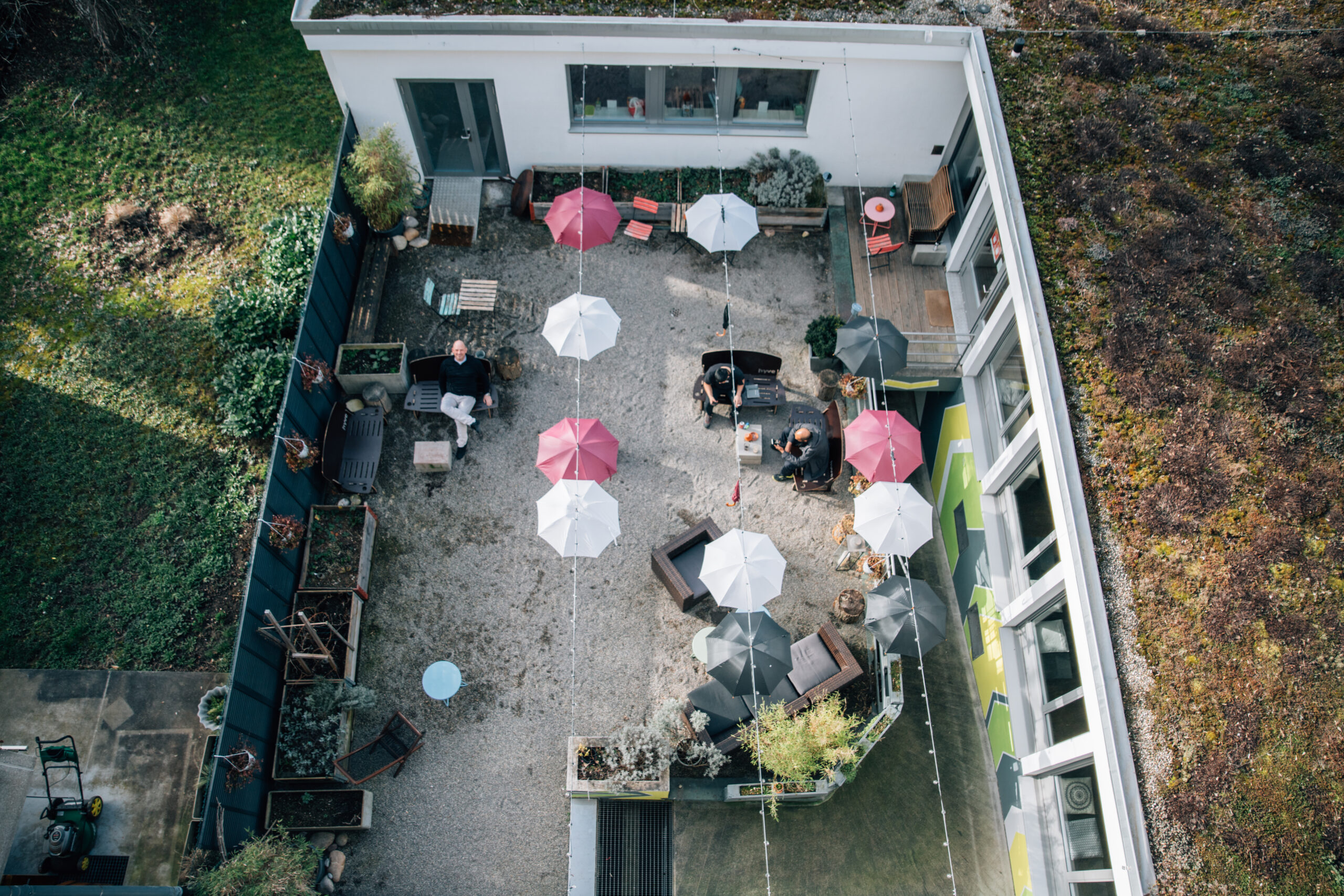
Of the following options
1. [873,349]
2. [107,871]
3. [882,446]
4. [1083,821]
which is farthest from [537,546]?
[1083,821]

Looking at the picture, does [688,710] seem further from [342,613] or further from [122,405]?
[122,405]

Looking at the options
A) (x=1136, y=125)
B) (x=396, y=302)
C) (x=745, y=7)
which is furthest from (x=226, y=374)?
(x=1136, y=125)

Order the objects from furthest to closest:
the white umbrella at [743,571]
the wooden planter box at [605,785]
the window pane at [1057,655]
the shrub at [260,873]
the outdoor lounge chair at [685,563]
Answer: the outdoor lounge chair at [685,563], the white umbrella at [743,571], the wooden planter box at [605,785], the window pane at [1057,655], the shrub at [260,873]

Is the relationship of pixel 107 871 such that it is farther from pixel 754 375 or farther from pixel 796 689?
pixel 754 375

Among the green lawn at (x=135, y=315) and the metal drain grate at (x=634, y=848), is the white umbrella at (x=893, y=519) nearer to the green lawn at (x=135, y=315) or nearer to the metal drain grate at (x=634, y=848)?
the metal drain grate at (x=634, y=848)

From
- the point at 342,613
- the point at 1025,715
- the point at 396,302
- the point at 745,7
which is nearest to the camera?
the point at 1025,715

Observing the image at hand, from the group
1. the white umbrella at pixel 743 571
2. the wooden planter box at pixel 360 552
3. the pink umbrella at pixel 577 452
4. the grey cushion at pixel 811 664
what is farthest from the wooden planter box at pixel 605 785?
the wooden planter box at pixel 360 552
